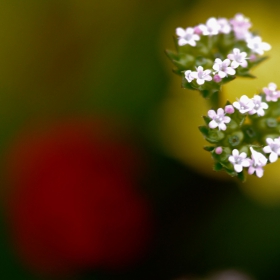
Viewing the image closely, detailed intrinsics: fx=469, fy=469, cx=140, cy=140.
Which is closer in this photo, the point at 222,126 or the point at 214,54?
the point at 222,126

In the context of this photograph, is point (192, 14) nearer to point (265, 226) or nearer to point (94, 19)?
point (94, 19)

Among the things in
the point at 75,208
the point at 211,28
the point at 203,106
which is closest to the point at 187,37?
the point at 211,28

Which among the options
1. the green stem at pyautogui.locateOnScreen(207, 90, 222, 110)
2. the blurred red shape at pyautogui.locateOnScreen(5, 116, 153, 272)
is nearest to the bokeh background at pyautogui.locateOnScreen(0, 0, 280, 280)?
the blurred red shape at pyautogui.locateOnScreen(5, 116, 153, 272)

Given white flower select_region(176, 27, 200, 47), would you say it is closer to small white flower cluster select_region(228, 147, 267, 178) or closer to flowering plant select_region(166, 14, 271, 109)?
flowering plant select_region(166, 14, 271, 109)

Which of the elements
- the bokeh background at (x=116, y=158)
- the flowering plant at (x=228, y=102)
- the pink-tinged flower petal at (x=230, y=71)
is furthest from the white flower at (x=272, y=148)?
the bokeh background at (x=116, y=158)

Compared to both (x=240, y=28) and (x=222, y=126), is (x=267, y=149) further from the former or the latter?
(x=240, y=28)

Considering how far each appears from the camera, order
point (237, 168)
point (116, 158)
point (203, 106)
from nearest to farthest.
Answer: point (237, 168) < point (203, 106) < point (116, 158)

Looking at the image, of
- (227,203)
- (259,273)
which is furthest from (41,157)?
(259,273)
